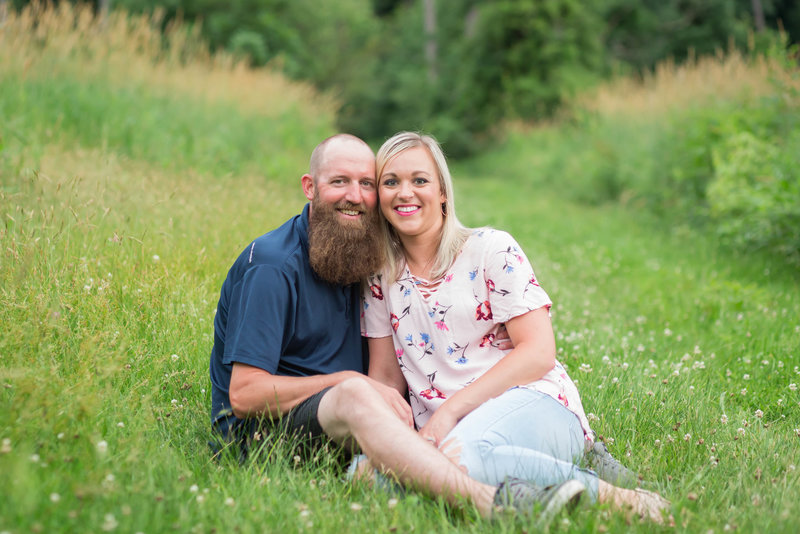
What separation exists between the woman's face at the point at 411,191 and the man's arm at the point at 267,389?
0.86 m

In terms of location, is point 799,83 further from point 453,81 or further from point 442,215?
point 453,81

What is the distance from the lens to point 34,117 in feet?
24.3

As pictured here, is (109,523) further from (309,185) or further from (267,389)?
(309,185)

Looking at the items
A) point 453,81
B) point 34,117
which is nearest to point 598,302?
point 34,117

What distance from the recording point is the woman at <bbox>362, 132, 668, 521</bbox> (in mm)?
2721

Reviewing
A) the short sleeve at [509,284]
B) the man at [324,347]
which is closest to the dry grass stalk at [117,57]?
the man at [324,347]

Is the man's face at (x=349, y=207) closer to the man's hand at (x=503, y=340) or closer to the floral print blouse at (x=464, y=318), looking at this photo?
the floral print blouse at (x=464, y=318)

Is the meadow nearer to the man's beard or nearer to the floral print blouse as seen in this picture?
the floral print blouse

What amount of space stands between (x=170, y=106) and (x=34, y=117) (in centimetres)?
291

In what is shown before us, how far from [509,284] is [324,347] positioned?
3.11ft

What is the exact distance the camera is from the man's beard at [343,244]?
3143mm

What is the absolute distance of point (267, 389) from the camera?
9.45ft

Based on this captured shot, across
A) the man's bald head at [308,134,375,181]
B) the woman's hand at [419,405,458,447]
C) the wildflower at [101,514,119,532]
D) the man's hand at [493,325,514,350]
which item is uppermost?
the man's bald head at [308,134,375,181]

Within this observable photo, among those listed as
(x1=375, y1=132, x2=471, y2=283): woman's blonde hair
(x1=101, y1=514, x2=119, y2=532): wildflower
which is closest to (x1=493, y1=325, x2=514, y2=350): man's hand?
(x1=375, y1=132, x2=471, y2=283): woman's blonde hair
